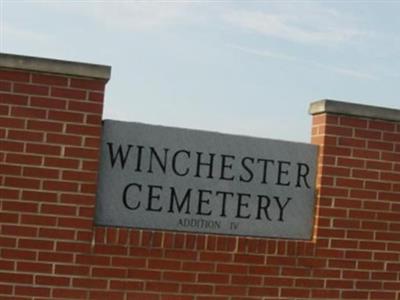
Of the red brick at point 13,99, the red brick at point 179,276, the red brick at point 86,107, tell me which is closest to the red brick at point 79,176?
the red brick at point 86,107

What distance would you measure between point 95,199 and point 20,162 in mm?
612

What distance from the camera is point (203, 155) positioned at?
5.87 meters

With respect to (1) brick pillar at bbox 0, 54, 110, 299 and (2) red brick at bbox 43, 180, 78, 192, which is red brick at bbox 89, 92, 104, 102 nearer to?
(1) brick pillar at bbox 0, 54, 110, 299

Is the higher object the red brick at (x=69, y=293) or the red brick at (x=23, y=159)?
the red brick at (x=23, y=159)

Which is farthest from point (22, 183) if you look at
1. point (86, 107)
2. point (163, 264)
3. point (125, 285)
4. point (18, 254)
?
point (163, 264)

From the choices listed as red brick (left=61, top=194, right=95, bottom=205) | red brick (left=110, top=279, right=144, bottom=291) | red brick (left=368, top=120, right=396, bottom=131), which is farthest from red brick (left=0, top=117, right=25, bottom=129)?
red brick (left=368, top=120, right=396, bottom=131)

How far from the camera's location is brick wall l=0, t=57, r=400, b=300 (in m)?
5.41

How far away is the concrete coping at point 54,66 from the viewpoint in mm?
5387

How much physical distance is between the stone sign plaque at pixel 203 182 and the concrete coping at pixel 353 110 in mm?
343

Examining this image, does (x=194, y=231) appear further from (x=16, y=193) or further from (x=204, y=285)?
(x=16, y=193)

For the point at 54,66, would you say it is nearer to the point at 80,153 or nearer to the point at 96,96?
the point at 96,96

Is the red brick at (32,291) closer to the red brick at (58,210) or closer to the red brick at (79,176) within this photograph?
the red brick at (58,210)

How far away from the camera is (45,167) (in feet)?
17.9

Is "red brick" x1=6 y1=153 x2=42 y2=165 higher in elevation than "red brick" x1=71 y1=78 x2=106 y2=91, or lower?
lower
